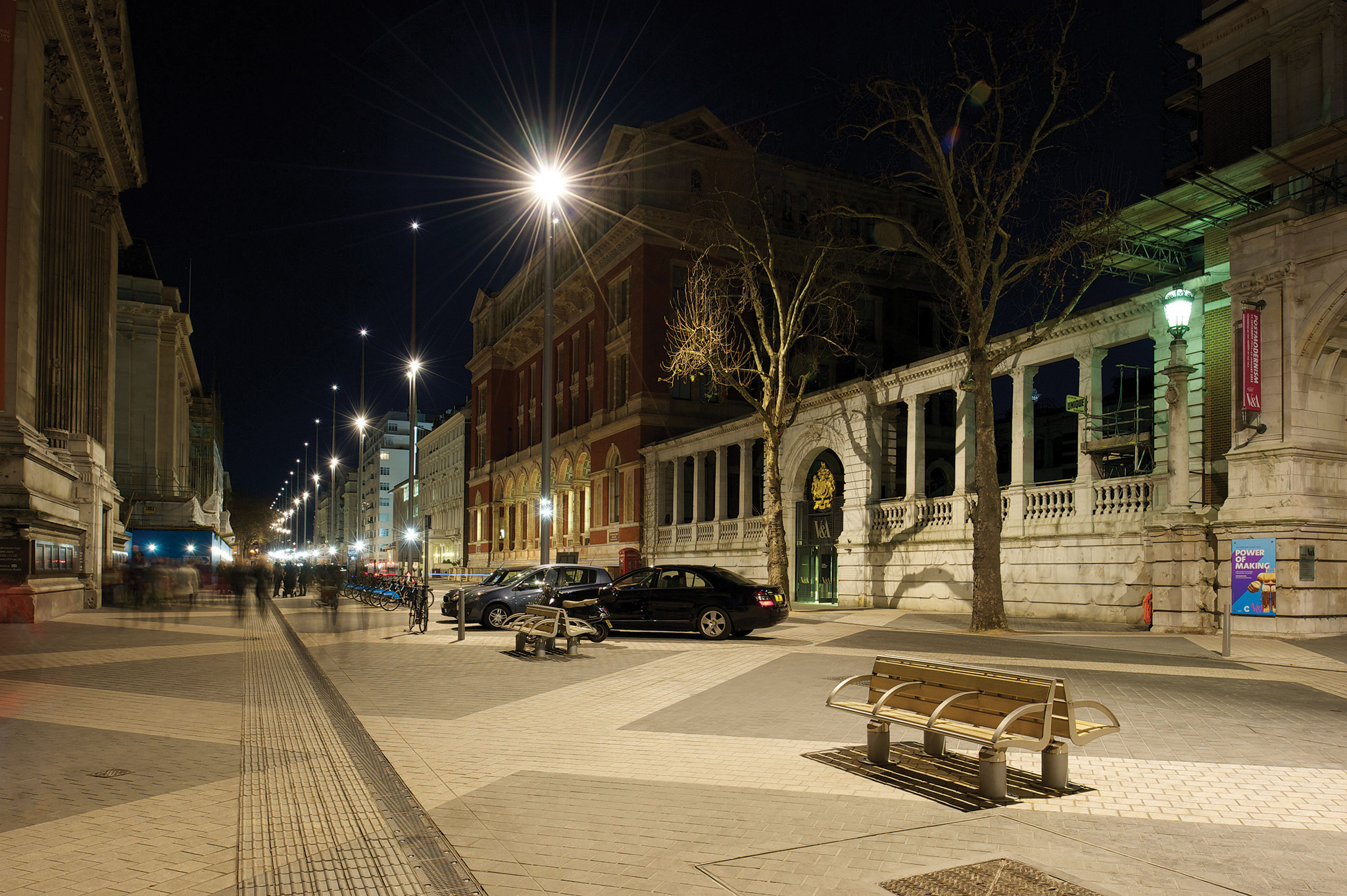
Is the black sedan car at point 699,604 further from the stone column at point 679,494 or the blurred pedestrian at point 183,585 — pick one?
the stone column at point 679,494

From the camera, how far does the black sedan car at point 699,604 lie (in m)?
19.4

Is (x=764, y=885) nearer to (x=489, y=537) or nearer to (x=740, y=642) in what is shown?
Answer: (x=740, y=642)

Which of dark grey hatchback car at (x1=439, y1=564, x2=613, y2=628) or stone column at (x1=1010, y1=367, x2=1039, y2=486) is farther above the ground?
stone column at (x1=1010, y1=367, x2=1039, y2=486)

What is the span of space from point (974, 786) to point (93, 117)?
114ft

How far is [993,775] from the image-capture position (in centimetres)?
632

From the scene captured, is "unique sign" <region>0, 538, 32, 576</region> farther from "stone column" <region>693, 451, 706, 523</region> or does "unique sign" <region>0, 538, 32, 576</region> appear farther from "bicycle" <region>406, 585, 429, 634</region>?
"stone column" <region>693, 451, 706, 523</region>

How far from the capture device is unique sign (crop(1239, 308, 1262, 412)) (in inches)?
722

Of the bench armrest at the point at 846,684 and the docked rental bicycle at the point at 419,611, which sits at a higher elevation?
→ the bench armrest at the point at 846,684

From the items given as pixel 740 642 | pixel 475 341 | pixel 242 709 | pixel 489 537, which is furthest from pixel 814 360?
pixel 475 341

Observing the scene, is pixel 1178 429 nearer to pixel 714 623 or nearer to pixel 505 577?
pixel 714 623

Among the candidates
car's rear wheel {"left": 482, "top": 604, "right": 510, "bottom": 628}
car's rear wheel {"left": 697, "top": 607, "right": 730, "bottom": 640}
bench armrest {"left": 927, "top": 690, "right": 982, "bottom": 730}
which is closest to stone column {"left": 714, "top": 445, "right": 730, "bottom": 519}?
car's rear wheel {"left": 482, "top": 604, "right": 510, "bottom": 628}

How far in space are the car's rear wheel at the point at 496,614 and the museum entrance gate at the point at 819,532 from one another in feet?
43.6

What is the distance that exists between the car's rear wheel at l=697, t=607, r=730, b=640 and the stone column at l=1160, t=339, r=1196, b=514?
9.64 meters

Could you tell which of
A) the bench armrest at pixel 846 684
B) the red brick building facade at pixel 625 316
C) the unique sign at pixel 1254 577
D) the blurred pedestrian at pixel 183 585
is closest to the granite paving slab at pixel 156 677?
the bench armrest at pixel 846 684
